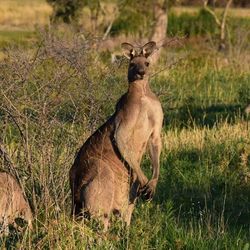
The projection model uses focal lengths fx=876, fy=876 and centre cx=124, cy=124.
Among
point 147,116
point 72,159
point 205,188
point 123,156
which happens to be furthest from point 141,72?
point 205,188

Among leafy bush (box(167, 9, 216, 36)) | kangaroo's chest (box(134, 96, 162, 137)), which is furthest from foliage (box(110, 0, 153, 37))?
kangaroo's chest (box(134, 96, 162, 137))

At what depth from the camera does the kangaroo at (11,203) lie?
685 centimetres

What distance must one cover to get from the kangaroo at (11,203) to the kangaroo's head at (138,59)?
131 centimetres

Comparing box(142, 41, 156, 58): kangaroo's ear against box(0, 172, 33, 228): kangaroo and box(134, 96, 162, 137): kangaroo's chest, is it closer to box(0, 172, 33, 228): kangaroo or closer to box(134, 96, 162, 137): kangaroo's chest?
box(134, 96, 162, 137): kangaroo's chest

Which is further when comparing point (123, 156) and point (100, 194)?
point (123, 156)

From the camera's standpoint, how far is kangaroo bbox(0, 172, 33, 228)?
22.5 ft

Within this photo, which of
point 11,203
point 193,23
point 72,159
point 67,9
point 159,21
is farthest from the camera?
point 193,23

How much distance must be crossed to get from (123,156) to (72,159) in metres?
1.08

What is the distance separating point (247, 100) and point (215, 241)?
8.93 m

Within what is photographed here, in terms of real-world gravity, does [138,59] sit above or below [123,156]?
above

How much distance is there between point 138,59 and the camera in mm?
7223

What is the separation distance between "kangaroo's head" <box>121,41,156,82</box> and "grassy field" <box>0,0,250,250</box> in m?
0.63

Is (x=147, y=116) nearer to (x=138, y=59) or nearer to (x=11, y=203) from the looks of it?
(x=138, y=59)

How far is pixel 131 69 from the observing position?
23.8ft
